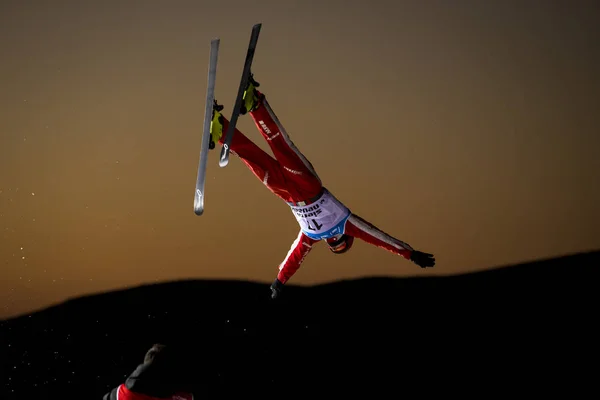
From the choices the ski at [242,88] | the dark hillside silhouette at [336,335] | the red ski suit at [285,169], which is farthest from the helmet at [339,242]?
the ski at [242,88]

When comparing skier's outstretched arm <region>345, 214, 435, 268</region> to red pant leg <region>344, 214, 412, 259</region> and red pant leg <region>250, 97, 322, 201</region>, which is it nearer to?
red pant leg <region>344, 214, 412, 259</region>

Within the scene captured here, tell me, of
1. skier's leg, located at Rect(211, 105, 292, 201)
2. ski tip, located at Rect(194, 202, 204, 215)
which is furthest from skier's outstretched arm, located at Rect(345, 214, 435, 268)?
ski tip, located at Rect(194, 202, 204, 215)

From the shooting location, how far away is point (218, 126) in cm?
279

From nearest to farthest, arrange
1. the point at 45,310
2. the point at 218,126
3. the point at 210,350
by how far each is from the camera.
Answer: the point at 218,126, the point at 210,350, the point at 45,310

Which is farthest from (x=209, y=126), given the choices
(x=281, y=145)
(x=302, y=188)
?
(x=302, y=188)

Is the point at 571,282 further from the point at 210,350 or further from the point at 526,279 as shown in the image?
the point at 210,350

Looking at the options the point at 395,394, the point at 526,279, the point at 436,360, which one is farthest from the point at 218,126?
the point at 526,279

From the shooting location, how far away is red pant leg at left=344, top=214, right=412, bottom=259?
328cm

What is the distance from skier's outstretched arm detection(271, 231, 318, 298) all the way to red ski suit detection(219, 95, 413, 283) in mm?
251

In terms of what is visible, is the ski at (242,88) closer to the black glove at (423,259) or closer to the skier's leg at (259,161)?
the skier's leg at (259,161)

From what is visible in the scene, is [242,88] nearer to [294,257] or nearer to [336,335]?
[294,257]

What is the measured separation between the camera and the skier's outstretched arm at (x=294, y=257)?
3506 millimetres

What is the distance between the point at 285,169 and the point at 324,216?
331mm

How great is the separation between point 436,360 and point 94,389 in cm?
223
